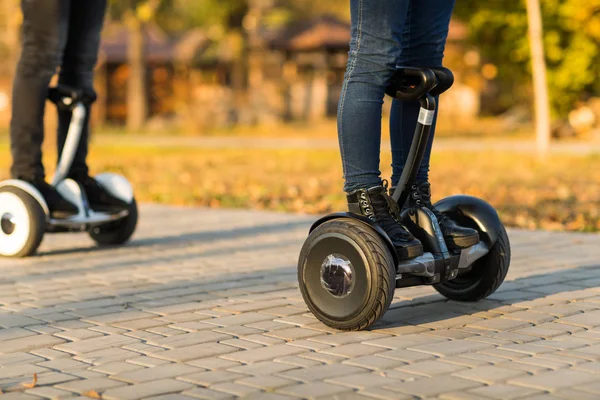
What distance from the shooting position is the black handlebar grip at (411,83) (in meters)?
3.82

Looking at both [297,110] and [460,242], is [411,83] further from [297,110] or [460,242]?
[297,110]

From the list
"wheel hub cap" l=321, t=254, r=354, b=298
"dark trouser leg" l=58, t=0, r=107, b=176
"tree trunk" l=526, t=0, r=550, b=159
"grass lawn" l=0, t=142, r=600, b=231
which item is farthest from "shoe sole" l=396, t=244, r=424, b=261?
"tree trunk" l=526, t=0, r=550, b=159

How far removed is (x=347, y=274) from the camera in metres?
3.71

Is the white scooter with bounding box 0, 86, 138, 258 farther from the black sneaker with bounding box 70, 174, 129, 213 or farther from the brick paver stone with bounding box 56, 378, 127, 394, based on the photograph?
the brick paver stone with bounding box 56, 378, 127, 394

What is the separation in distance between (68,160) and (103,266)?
32.5 inches

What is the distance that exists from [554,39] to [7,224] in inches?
604

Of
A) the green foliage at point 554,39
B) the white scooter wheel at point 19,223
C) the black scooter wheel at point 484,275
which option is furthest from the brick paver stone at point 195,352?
the green foliage at point 554,39

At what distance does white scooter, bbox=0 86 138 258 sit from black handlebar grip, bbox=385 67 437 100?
237 cm

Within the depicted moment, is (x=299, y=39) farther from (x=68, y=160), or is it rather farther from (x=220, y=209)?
(x=68, y=160)

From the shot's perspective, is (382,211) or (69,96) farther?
(69,96)

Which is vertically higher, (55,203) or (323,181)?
(323,181)

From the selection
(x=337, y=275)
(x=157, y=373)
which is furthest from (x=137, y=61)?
(x=157, y=373)

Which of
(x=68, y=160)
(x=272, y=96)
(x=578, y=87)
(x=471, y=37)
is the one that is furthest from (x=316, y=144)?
(x=68, y=160)

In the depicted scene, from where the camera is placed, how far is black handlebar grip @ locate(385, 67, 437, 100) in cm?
382
